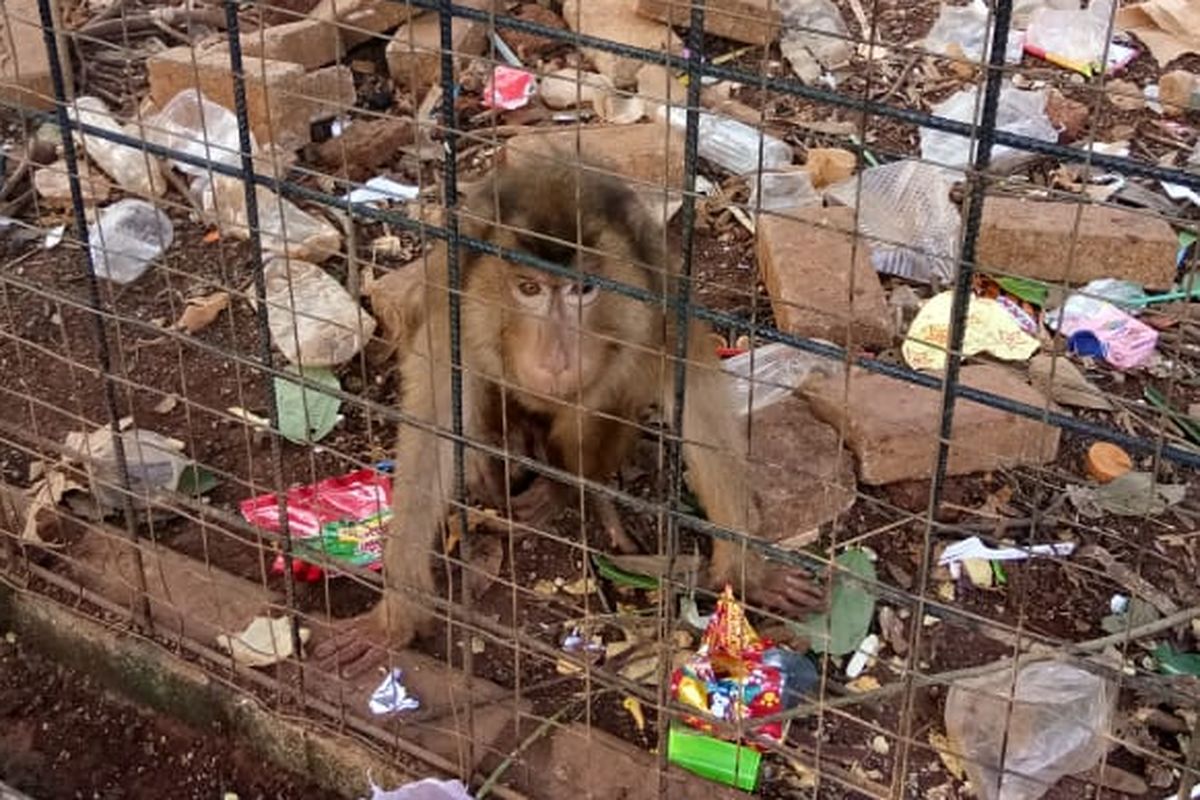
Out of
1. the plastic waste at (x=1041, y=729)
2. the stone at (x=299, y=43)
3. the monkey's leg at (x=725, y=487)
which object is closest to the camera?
the plastic waste at (x=1041, y=729)

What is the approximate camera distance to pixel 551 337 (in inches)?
142

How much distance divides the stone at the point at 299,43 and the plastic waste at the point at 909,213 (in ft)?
6.86

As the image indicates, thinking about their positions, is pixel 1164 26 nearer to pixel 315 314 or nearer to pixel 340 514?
pixel 315 314

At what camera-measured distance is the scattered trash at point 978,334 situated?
4.80 meters

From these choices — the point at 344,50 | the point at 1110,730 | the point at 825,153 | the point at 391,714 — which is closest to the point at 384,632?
the point at 391,714

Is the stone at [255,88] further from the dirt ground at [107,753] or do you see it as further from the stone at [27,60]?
the dirt ground at [107,753]

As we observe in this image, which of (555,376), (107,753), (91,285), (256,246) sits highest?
(256,246)

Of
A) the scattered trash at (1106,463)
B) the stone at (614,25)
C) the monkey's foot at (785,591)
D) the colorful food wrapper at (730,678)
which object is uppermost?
the stone at (614,25)

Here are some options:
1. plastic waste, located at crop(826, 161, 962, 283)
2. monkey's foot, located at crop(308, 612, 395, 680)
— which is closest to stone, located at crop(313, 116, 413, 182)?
plastic waste, located at crop(826, 161, 962, 283)

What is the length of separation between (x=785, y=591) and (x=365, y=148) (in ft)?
8.45

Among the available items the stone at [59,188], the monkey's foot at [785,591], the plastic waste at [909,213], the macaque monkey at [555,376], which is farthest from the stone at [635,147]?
the monkey's foot at [785,591]

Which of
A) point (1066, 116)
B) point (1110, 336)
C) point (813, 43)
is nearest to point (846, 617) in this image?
point (1110, 336)

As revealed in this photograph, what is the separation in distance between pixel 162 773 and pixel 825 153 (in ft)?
10.6

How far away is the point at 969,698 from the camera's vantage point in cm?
347
